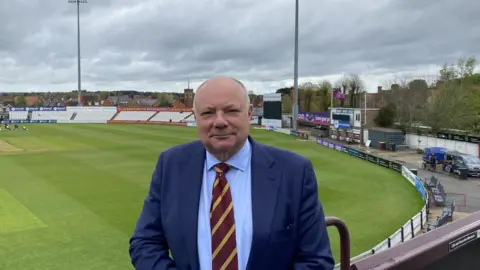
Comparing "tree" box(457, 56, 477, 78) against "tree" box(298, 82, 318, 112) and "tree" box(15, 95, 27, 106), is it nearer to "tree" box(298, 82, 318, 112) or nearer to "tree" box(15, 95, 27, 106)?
"tree" box(298, 82, 318, 112)

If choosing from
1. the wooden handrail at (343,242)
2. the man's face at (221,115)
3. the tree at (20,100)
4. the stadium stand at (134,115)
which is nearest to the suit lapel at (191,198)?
the man's face at (221,115)

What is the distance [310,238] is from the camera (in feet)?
6.48

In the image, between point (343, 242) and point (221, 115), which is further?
point (343, 242)

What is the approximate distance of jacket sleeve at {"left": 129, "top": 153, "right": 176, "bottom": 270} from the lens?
2017mm

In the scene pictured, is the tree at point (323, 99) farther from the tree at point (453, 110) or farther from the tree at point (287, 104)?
the tree at point (453, 110)

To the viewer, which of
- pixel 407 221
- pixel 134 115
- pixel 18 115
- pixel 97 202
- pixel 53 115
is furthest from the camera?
pixel 134 115

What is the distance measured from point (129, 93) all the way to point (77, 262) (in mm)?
127549

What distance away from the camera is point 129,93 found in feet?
443

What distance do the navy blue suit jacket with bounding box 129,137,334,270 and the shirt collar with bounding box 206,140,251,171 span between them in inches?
1.3

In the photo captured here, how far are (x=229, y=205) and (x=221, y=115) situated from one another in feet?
1.32

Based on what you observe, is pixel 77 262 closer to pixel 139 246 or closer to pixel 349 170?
pixel 139 246

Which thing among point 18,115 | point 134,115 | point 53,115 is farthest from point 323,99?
point 18,115

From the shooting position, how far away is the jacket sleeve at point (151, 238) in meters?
2.02

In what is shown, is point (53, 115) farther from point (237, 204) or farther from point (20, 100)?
point (237, 204)
